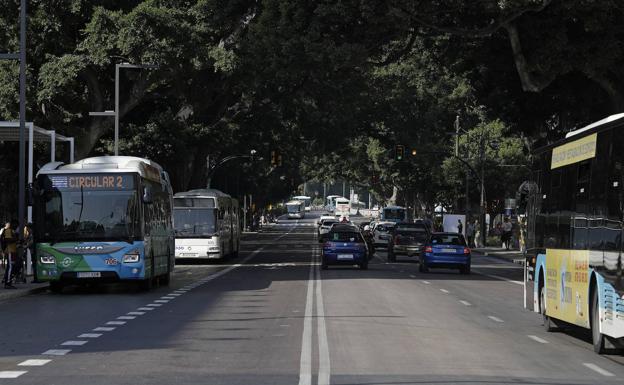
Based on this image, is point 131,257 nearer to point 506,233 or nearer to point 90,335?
point 90,335

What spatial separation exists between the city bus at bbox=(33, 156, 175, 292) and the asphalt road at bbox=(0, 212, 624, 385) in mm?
673

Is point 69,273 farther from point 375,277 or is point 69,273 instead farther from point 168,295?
point 375,277

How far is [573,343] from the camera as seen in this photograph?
17234 millimetres

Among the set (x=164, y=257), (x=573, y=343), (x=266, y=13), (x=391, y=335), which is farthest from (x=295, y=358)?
(x=266, y=13)

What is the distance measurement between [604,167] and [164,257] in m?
19.7

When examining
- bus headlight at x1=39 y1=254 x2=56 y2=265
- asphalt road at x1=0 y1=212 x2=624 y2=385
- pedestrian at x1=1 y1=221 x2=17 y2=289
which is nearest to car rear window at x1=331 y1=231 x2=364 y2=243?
asphalt road at x1=0 y1=212 x2=624 y2=385

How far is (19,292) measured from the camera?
28156 mm

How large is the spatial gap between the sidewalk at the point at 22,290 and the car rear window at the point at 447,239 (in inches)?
636

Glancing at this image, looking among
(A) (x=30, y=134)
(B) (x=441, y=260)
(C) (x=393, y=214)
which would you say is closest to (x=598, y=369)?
(A) (x=30, y=134)

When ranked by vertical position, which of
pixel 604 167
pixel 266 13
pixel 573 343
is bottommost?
pixel 573 343

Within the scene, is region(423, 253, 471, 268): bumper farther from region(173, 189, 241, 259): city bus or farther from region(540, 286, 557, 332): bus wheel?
region(540, 286, 557, 332): bus wheel

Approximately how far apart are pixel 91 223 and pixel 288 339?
509 inches

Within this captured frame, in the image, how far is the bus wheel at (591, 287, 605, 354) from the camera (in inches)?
596

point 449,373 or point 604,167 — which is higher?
point 604,167
